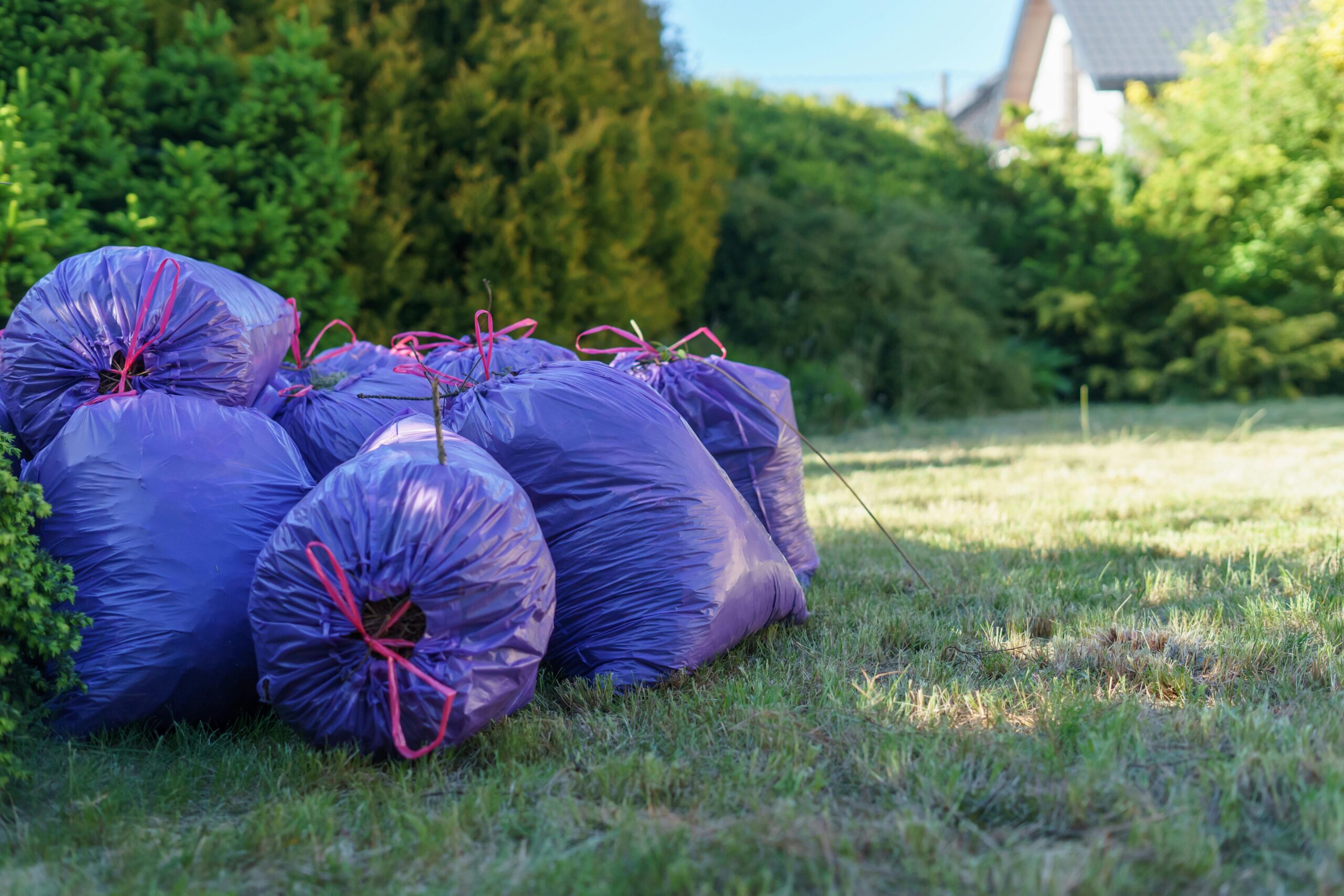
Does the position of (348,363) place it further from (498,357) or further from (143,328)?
(143,328)

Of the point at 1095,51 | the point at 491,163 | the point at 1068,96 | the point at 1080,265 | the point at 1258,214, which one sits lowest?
the point at 1080,265

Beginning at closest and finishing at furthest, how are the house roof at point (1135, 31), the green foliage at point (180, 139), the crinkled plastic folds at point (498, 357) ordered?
1. the crinkled plastic folds at point (498, 357)
2. the green foliage at point (180, 139)
3. the house roof at point (1135, 31)

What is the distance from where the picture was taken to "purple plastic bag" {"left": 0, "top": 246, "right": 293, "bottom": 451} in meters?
2.28

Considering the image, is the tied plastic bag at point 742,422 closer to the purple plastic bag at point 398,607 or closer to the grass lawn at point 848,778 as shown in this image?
the grass lawn at point 848,778

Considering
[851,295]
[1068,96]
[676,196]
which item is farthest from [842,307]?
[1068,96]

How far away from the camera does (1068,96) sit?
58.7ft

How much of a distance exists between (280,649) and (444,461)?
1.45 feet

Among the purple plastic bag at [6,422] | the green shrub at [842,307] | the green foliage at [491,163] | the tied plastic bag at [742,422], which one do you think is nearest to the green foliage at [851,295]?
the green shrub at [842,307]

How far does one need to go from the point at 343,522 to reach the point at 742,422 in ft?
4.78

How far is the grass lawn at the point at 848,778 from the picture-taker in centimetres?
142

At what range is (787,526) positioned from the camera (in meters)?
3.12

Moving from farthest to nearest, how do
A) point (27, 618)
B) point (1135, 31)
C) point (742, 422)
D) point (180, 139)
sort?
point (1135, 31)
point (180, 139)
point (742, 422)
point (27, 618)

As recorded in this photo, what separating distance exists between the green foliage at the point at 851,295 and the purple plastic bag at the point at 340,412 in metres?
6.09

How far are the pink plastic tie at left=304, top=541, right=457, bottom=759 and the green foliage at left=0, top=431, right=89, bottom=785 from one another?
0.57 m
